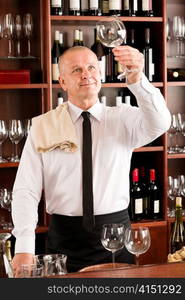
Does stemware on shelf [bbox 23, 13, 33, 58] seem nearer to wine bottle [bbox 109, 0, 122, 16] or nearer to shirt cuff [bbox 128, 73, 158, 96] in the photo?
wine bottle [bbox 109, 0, 122, 16]

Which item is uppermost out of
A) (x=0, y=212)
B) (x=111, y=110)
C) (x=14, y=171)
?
(x=111, y=110)

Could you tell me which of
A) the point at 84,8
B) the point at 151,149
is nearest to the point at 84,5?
the point at 84,8

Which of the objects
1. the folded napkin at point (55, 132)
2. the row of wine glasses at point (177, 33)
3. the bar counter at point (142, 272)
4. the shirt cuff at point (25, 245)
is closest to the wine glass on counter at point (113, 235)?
the bar counter at point (142, 272)

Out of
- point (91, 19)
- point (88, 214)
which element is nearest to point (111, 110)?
point (88, 214)

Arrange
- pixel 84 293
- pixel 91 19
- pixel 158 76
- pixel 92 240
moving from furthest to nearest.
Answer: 1. pixel 158 76
2. pixel 91 19
3. pixel 92 240
4. pixel 84 293

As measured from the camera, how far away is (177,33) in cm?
423

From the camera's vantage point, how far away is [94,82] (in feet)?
9.17

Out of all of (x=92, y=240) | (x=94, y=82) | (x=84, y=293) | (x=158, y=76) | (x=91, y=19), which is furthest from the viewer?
(x=158, y=76)

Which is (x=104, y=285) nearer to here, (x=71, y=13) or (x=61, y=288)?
(x=61, y=288)

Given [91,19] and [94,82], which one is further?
[91,19]

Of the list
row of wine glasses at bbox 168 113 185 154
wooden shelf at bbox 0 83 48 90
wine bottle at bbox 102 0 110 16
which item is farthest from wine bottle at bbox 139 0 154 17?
wooden shelf at bbox 0 83 48 90

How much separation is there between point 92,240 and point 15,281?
3.91 ft

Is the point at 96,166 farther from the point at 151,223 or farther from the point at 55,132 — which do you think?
the point at 151,223

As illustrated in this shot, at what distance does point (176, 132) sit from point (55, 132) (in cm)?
148
